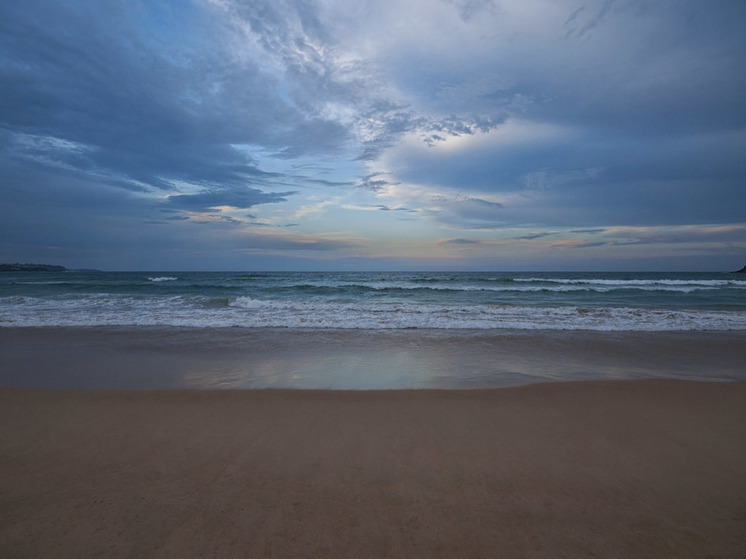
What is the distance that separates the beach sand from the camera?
2410 millimetres

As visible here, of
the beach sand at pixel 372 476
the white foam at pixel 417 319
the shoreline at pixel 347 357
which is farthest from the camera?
the white foam at pixel 417 319

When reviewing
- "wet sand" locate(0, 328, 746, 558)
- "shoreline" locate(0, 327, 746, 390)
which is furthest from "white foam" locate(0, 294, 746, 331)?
"wet sand" locate(0, 328, 746, 558)

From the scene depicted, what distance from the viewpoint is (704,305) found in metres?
19.7

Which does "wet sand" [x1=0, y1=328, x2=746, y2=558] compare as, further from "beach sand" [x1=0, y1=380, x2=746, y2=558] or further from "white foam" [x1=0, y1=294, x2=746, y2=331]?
"white foam" [x1=0, y1=294, x2=746, y2=331]

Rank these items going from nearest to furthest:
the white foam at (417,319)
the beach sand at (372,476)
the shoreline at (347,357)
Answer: the beach sand at (372,476) < the shoreline at (347,357) < the white foam at (417,319)

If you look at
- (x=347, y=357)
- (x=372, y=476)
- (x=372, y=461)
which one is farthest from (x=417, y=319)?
(x=372, y=476)

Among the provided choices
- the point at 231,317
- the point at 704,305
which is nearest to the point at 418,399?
the point at 231,317

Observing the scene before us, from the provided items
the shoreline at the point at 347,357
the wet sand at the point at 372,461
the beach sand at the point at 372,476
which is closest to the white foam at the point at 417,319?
the shoreline at the point at 347,357

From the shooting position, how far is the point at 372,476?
10.4ft

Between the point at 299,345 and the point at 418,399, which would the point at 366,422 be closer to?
the point at 418,399

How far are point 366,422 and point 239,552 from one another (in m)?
2.14

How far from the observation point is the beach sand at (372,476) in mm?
2410

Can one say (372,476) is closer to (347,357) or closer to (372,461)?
(372,461)

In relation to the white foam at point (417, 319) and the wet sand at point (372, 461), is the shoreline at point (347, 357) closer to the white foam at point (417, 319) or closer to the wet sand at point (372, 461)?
the wet sand at point (372, 461)
